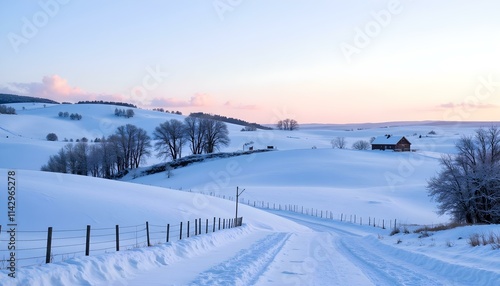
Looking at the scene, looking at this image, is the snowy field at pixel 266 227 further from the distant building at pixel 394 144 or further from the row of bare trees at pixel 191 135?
the distant building at pixel 394 144

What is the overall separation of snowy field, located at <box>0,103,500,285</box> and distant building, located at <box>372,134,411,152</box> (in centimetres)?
2434

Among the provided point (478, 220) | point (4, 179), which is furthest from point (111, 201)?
point (478, 220)

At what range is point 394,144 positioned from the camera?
12288cm

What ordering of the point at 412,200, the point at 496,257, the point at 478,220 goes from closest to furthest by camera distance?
1. the point at 496,257
2. the point at 478,220
3. the point at 412,200

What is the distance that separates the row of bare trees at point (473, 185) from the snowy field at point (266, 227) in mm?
5308

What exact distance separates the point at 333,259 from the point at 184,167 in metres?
85.7

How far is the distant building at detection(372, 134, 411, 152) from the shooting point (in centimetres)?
12256

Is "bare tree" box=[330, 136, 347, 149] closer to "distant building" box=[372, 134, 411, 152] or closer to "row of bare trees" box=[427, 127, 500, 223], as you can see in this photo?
"distant building" box=[372, 134, 411, 152]

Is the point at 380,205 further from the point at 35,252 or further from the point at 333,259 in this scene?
the point at 35,252

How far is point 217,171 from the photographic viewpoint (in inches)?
3620

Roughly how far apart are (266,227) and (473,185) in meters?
19.4

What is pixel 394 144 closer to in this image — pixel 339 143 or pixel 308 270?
pixel 339 143

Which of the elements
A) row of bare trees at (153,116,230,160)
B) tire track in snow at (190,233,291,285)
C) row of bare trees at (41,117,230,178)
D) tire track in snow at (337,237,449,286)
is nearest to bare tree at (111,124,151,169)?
row of bare trees at (41,117,230,178)

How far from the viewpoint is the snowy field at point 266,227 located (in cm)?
1145
